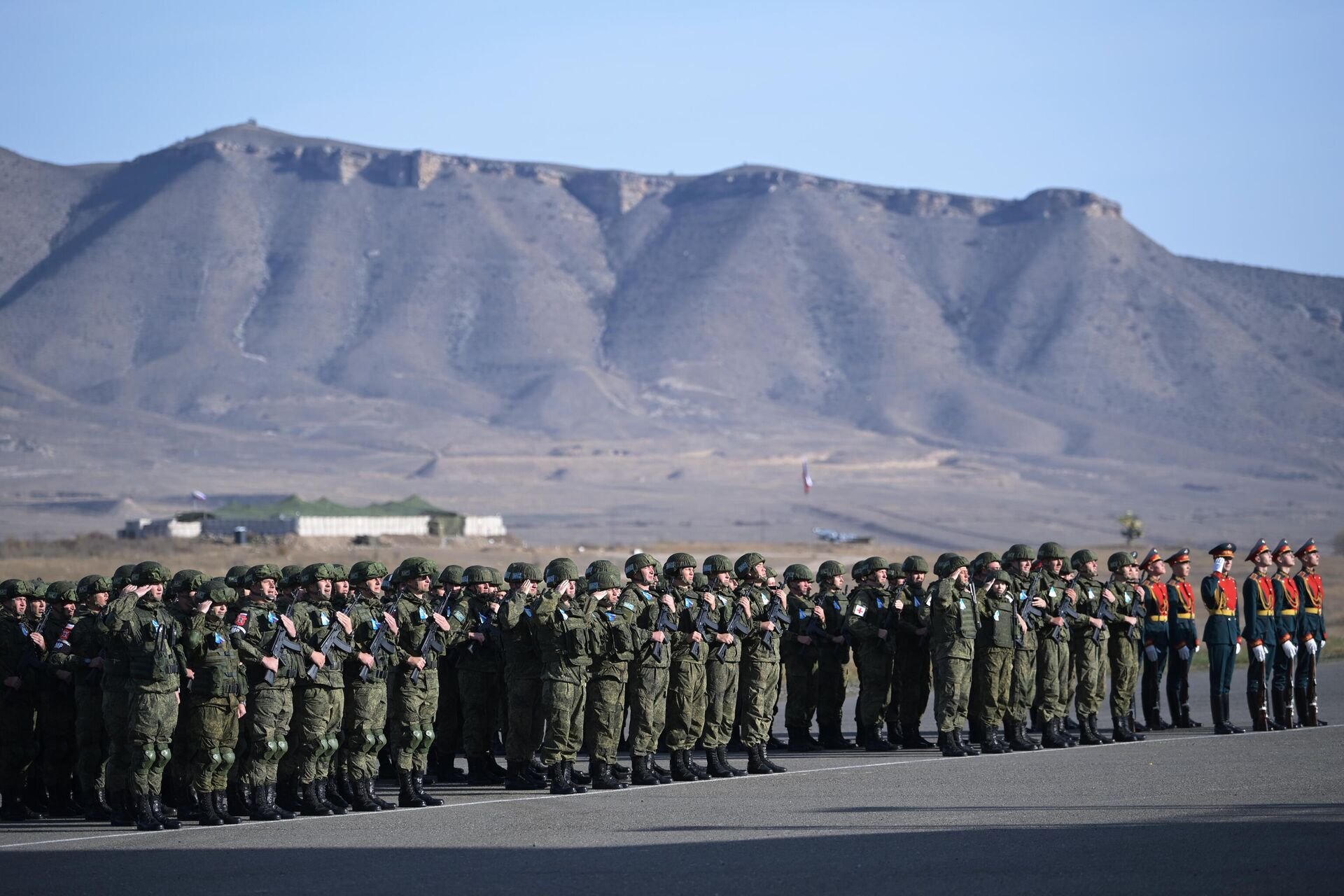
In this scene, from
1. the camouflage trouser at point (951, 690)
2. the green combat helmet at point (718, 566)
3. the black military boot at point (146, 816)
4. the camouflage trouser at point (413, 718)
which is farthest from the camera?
the camouflage trouser at point (951, 690)

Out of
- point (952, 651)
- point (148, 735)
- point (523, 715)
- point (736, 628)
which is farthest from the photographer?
point (952, 651)

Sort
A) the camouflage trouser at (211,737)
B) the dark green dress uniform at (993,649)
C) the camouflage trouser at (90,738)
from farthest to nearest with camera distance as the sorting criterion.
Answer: the dark green dress uniform at (993,649)
the camouflage trouser at (90,738)
the camouflage trouser at (211,737)

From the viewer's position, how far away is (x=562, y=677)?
1348 cm

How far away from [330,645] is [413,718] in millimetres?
893

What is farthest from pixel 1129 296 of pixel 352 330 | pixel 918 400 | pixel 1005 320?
pixel 352 330

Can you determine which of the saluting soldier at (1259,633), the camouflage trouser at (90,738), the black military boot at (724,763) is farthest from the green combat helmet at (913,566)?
the camouflage trouser at (90,738)

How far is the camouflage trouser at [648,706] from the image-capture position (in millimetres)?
13922

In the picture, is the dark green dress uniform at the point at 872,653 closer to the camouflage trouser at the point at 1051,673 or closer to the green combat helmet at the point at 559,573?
the camouflage trouser at the point at 1051,673

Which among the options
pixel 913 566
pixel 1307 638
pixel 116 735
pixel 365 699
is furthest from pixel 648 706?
pixel 1307 638

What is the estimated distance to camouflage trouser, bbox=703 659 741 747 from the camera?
14.5 metres

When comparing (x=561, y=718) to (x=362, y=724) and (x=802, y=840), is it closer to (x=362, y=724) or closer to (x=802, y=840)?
(x=362, y=724)

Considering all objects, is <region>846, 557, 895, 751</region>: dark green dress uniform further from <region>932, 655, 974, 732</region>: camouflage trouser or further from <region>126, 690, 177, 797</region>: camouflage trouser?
<region>126, 690, 177, 797</region>: camouflage trouser

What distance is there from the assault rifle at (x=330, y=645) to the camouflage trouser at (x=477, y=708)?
225 cm

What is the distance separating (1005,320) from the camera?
19138 centimetres
